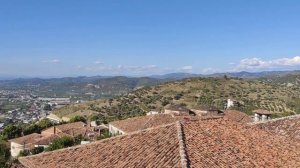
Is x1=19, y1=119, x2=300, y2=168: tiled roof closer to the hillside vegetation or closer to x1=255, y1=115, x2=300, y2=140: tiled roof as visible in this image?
x1=255, y1=115, x2=300, y2=140: tiled roof

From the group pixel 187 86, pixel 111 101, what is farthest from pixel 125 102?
pixel 187 86

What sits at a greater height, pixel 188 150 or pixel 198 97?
pixel 188 150

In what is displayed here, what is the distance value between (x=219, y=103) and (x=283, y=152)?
276ft

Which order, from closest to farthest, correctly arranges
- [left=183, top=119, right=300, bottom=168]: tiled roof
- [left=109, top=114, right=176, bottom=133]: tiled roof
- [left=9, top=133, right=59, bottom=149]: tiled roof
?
[left=183, top=119, right=300, bottom=168]: tiled roof, [left=109, top=114, right=176, bottom=133]: tiled roof, [left=9, top=133, right=59, bottom=149]: tiled roof

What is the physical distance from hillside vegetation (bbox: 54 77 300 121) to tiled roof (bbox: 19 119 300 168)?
7687 centimetres

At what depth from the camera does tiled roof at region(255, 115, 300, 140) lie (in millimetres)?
16547

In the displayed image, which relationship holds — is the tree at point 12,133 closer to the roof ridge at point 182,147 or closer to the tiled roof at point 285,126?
the tiled roof at point 285,126

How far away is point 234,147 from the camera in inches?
487

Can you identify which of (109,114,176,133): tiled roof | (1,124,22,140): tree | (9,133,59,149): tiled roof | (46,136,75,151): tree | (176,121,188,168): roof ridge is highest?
(176,121,188,168): roof ridge

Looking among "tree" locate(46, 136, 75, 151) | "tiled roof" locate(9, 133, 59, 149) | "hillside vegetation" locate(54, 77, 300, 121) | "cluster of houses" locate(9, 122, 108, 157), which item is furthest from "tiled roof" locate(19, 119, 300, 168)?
"hillside vegetation" locate(54, 77, 300, 121)

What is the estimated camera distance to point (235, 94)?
375 ft

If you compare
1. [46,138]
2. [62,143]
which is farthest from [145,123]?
[46,138]

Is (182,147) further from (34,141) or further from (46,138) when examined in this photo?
(34,141)

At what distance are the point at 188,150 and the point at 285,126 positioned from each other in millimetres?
7409
